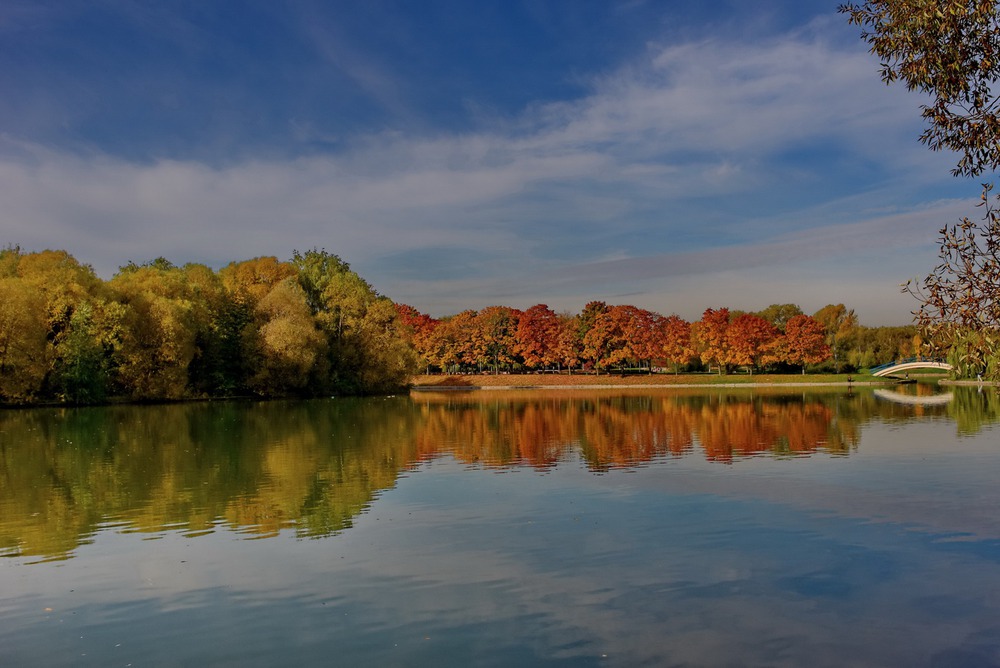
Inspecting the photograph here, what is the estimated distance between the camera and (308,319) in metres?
68.0

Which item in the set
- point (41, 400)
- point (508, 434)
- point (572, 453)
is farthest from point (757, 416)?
point (41, 400)

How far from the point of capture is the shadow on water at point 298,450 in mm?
14641

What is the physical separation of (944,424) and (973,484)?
690 inches

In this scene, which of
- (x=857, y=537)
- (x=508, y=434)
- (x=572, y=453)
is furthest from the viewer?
(x=508, y=434)

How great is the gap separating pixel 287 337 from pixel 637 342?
176 ft

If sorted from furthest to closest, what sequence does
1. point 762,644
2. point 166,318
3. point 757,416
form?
point 166,318 < point 757,416 < point 762,644

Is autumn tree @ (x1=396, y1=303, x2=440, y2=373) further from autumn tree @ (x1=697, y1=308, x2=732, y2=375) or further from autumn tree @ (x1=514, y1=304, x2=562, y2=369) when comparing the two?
autumn tree @ (x1=697, y1=308, x2=732, y2=375)

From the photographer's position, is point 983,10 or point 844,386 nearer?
point 983,10

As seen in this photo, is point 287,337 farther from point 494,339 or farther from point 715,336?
point 715,336

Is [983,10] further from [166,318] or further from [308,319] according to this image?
[308,319]

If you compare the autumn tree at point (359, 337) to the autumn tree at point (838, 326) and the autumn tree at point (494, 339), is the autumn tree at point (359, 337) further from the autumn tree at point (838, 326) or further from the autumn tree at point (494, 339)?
the autumn tree at point (838, 326)

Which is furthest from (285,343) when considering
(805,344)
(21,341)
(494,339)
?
(805,344)

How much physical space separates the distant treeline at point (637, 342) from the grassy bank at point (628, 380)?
15.0 ft

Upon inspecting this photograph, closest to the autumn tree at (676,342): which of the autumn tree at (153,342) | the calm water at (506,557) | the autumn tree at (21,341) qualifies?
the autumn tree at (153,342)
